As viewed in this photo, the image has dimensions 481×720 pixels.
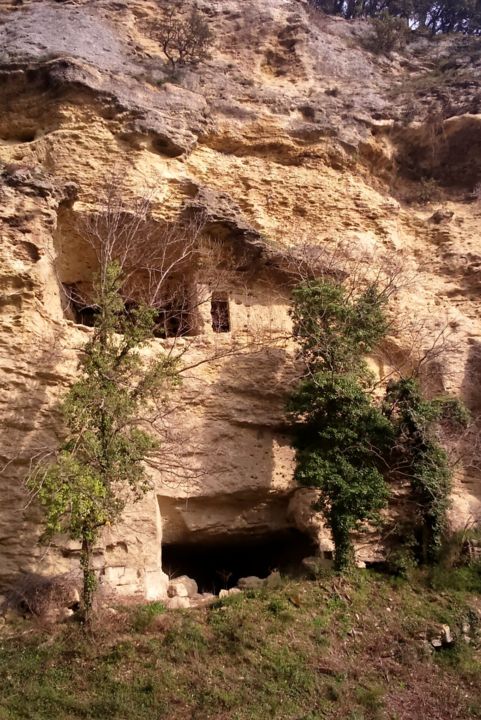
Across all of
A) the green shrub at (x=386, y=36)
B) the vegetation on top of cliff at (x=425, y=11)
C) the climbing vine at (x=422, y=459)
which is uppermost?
the vegetation on top of cliff at (x=425, y=11)

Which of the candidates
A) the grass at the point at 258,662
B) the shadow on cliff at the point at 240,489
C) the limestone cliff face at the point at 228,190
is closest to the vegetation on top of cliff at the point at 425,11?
the limestone cliff face at the point at 228,190

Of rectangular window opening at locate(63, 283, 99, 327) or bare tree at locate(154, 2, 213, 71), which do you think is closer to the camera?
rectangular window opening at locate(63, 283, 99, 327)

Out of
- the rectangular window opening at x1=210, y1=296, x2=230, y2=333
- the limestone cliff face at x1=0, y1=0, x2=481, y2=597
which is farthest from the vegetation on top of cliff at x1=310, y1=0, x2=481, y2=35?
the rectangular window opening at x1=210, y1=296, x2=230, y2=333

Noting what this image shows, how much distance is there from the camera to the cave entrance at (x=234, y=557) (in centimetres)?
1126

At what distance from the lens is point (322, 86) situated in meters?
16.5

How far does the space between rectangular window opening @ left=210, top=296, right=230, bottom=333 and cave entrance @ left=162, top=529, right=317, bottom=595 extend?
13.1 ft

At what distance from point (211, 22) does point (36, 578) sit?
15.5 meters

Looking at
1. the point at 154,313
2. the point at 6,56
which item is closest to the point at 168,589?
the point at 154,313

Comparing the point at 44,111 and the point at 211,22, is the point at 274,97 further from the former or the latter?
the point at 44,111

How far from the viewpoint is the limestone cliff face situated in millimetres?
10180

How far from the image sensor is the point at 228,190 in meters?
13.7

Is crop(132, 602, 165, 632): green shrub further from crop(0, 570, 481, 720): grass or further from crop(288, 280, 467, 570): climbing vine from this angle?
crop(288, 280, 467, 570): climbing vine

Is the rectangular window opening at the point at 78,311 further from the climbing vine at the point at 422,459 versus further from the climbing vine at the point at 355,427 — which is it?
the climbing vine at the point at 422,459

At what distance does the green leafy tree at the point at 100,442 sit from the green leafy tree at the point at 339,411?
2682 mm
